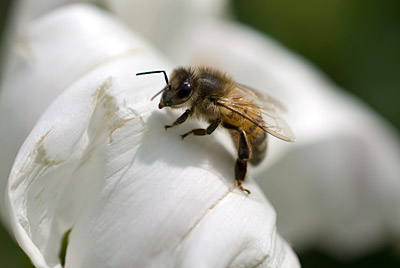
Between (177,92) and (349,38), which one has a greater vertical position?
(177,92)

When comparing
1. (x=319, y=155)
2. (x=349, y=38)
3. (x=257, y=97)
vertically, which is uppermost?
(x=257, y=97)

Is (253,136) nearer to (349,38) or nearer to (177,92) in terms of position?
(177,92)

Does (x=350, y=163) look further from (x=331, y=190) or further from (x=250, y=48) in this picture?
(x=250, y=48)

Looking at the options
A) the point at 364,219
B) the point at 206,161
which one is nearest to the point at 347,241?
the point at 364,219

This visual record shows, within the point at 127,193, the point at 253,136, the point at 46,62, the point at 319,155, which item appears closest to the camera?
the point at 127,193

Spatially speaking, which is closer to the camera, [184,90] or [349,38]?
[184,90]

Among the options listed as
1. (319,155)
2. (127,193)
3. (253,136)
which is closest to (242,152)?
(253,136)

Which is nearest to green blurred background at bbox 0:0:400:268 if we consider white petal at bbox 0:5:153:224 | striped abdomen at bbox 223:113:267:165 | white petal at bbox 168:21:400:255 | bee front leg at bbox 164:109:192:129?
white petal at bbox 168:21:400:255

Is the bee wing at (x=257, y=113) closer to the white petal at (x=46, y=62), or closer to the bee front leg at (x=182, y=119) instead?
the bee front leg at (x=182, y=119)
